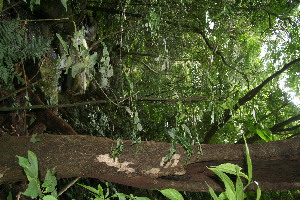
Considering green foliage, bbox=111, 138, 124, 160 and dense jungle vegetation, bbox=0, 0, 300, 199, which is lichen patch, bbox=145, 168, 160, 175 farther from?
dense jungle vegetation, bbox=0, 0, 300, 199

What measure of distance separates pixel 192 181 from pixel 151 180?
11.1 inches

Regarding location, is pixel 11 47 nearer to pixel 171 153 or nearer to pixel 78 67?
pixel 78 67

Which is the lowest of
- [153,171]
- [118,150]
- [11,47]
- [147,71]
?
[153,171]

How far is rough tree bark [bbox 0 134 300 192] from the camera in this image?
1.93 m

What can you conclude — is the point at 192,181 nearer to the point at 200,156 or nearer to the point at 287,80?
the point at 200,156

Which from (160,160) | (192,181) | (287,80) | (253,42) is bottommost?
(192,181)

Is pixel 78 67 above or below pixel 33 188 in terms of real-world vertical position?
above

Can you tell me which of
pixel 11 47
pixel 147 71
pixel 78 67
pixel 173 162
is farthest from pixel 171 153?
pixel 147 71

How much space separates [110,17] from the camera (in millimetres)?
4961

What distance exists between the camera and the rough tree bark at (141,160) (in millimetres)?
1933

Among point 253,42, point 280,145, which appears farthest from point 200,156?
point 253,42

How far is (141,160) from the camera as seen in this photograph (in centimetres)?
197

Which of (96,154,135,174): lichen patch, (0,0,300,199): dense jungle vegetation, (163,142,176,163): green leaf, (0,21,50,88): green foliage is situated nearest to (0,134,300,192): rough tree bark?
(96,154,135,174): lichen patch

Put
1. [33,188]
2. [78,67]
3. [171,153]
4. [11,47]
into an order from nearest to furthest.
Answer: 1. [33,188]
2. [78,67]
3. [171,153]
4. [11,47]
